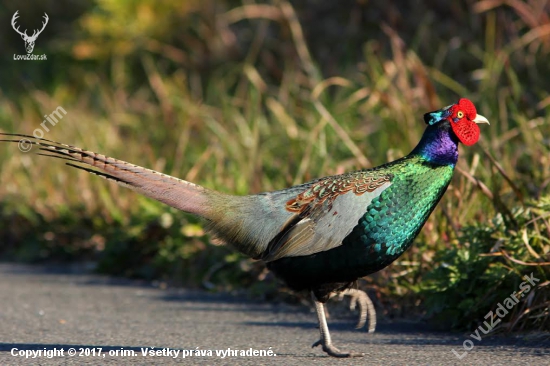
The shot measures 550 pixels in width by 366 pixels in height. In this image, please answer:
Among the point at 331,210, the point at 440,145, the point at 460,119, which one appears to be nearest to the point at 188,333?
the point at 331,210

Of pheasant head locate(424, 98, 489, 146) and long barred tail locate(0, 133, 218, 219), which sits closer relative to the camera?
pheasant head locate(424, 98, 489, 146)

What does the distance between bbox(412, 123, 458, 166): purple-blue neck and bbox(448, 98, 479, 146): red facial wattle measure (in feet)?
0.13

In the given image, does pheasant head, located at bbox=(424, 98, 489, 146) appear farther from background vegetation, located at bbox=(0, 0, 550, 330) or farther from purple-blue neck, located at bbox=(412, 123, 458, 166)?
background vegetation, located at bbox=(0, 0, 550, 330)

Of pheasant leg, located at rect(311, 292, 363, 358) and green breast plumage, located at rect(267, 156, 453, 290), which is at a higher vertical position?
green breast plumage, located at rect(267, 156, 453, 290)

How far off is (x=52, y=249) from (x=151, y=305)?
113 inches

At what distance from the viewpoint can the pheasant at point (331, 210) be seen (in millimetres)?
4793

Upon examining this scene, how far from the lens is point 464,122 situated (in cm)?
495

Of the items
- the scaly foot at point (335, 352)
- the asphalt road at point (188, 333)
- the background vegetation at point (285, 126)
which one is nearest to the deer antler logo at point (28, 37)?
the background vegetation at point (285, 126)

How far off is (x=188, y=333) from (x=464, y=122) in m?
2.21

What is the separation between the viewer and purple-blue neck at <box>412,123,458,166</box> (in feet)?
16.1
